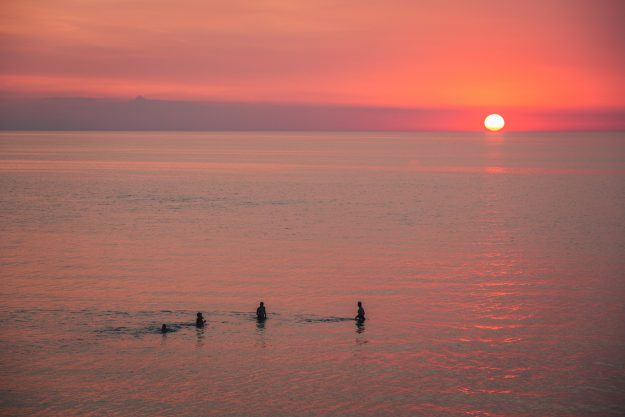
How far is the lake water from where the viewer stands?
31.8m

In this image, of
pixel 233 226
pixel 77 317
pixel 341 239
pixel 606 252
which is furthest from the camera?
pixel 233 226

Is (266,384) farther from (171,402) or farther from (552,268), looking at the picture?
(552,268)

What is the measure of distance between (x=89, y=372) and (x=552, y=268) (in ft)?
135

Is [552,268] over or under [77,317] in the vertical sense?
over

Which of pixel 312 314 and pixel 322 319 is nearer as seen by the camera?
pixel 322 319

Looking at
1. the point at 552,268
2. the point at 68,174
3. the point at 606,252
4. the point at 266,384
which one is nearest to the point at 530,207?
the point at 606,252

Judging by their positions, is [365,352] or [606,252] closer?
[365,352]

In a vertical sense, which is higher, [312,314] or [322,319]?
[312,314]

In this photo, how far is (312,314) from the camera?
4422 cm

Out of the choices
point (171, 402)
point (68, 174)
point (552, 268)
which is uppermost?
point (68, 174)

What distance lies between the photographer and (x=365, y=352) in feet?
122

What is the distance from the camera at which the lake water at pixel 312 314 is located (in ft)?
104

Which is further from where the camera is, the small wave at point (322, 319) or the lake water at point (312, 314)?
the small wave at point (322, 319)

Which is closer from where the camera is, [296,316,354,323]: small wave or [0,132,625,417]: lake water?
[0,132,625,417]: lake water
